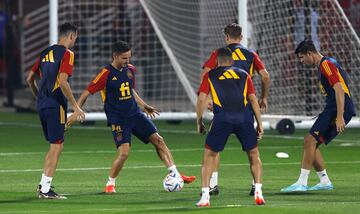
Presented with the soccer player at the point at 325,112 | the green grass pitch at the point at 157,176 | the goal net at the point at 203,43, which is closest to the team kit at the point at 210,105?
the soccer player at the point at 325,112

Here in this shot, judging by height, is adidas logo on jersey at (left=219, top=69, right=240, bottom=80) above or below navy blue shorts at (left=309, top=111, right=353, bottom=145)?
above

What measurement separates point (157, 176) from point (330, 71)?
3296 mm

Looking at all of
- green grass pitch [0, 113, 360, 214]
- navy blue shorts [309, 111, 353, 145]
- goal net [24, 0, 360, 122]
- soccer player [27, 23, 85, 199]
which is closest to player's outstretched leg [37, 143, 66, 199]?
soccer player [27, 23, 85, 199]

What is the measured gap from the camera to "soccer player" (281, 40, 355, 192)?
1516 cm

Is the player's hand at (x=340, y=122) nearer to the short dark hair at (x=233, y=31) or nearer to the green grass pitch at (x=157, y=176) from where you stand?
the green grass pitch at (x=157, y=176)

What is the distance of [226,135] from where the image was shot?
13.6 meters

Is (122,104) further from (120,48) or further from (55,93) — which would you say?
(55,93)

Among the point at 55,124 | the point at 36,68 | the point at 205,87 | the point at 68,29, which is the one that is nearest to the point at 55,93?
the point at 55,124

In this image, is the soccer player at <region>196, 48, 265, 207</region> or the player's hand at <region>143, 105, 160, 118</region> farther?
the player's hand at <region>143, 105, 160, 118</region>

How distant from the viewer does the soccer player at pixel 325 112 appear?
15.2 metres

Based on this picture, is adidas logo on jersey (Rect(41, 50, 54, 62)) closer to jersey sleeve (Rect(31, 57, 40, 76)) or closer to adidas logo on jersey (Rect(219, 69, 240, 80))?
jersey sleeve (Rect(31, 57, 40, 76))

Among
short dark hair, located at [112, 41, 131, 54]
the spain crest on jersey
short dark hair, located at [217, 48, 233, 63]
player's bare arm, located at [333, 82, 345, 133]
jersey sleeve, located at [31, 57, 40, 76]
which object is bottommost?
player's bare arm, located at [333, 82, 345, 133]

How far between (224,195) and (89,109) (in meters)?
14.6

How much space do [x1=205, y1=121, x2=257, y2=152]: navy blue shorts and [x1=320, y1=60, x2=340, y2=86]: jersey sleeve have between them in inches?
73.1
